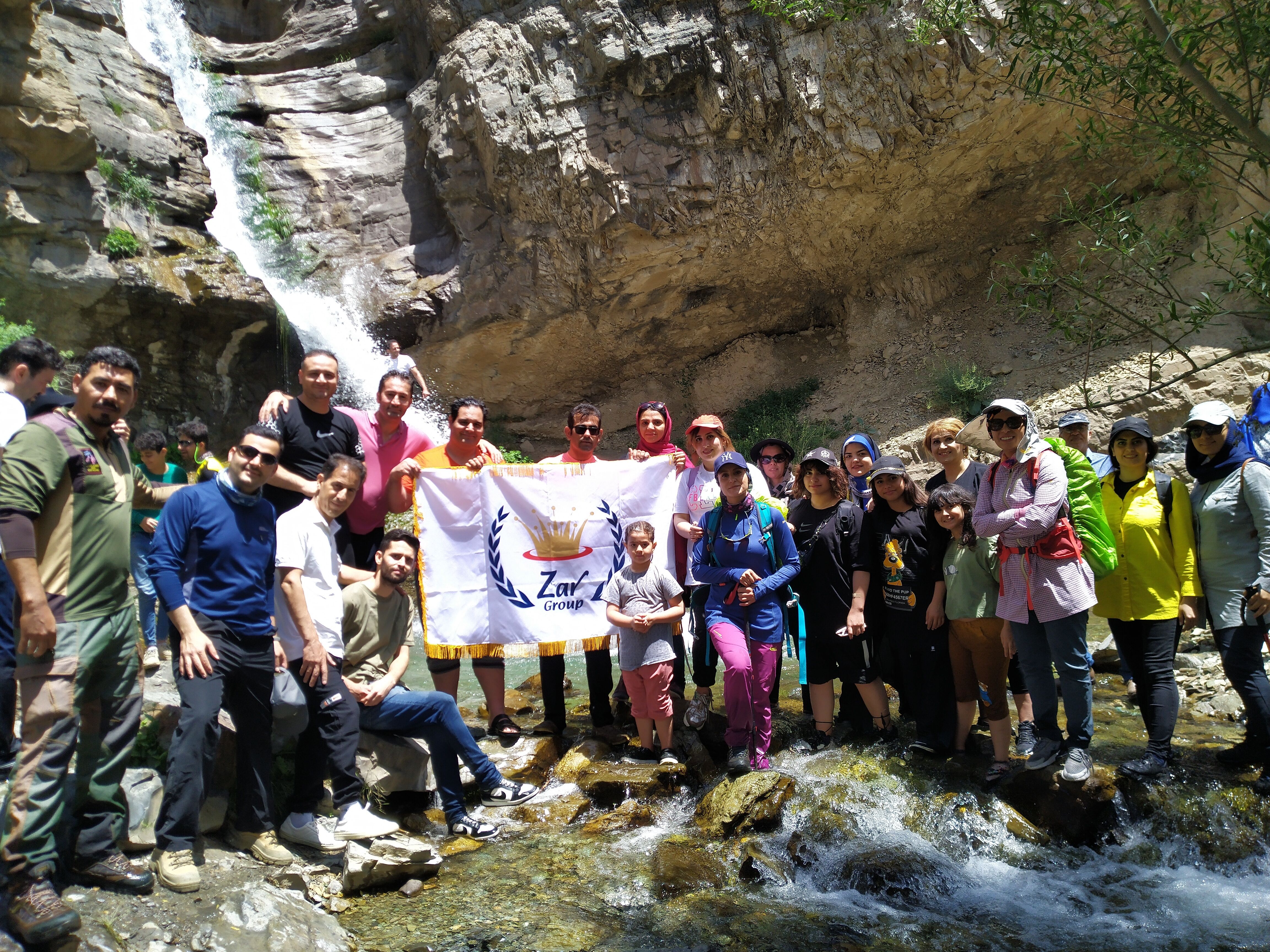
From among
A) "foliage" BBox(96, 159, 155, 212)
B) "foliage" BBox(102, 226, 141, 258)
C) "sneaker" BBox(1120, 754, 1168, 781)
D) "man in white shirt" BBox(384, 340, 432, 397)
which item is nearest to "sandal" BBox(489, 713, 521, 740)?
"sneaker" BBox(1120, 754, 1168, 781)

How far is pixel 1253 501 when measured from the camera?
4.48 metres

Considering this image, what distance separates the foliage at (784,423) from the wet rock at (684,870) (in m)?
11.2

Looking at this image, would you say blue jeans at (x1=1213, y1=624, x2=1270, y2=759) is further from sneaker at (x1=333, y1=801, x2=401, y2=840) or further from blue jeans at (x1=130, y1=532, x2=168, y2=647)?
blue jeans at (x1=130, y1=532, x2=168, y2=647)

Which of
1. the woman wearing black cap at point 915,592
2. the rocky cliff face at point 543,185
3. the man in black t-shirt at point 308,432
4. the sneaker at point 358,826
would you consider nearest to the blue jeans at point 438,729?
the sneaker at point 358,826

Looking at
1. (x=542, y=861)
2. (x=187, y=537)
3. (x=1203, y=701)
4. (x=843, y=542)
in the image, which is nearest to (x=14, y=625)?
(x=187, y=537)

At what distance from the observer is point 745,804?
4562 millimetres

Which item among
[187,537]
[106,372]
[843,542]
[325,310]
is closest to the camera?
[106,372]

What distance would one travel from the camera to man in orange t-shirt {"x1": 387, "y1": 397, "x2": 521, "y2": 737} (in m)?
5.50

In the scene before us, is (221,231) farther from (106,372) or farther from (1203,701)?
(1203,701)

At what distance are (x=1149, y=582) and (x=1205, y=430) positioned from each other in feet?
3.01

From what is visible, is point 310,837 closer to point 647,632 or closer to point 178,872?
point 178,872

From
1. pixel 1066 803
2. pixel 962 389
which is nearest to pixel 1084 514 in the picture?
pixel 1066 803

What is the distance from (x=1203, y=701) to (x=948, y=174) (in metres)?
10.1

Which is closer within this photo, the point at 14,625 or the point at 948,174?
the point at 14,625
